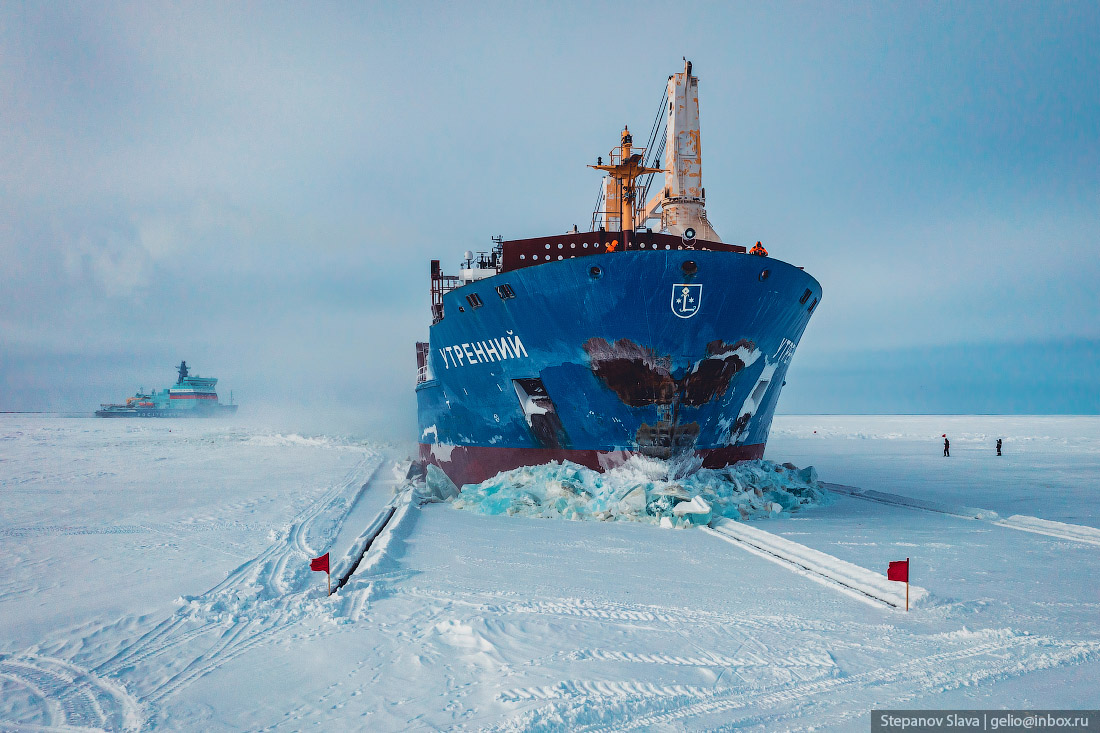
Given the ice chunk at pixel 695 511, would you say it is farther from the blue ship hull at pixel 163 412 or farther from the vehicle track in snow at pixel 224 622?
the blue ship hull at pixel 163 412

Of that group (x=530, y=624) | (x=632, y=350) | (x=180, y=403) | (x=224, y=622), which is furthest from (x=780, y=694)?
(x=180, y=403)

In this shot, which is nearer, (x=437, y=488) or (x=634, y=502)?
(x=634, y=502)

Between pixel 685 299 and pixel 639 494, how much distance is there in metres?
2.91

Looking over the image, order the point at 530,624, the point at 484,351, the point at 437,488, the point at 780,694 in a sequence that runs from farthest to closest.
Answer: the point at 437,488, the point at 484,351, the point at 530,624, the point at 780,694

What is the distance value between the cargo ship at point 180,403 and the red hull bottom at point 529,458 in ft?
266

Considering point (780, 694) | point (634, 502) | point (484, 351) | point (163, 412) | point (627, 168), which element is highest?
point (627, 168)

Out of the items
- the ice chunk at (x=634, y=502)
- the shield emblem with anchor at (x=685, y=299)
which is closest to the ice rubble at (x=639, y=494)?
the ice chunk at (x=634, y=502)

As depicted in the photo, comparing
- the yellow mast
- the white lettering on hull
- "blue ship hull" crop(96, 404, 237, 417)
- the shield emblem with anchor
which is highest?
the yellow mast

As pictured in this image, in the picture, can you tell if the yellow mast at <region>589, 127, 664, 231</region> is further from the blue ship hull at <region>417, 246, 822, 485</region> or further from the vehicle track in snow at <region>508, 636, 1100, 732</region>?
the vehicle track in snow at <region>508, 636, 1100, 732</region>

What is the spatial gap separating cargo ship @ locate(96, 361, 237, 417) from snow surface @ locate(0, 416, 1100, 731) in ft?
271

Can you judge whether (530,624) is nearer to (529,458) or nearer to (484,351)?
(529,458)

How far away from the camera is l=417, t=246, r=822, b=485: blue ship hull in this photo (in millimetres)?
8531

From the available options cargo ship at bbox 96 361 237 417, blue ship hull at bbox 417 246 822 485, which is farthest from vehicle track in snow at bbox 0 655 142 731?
A: cargo ship at bbox 96 361 237 417

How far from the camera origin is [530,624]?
13.6 feet
